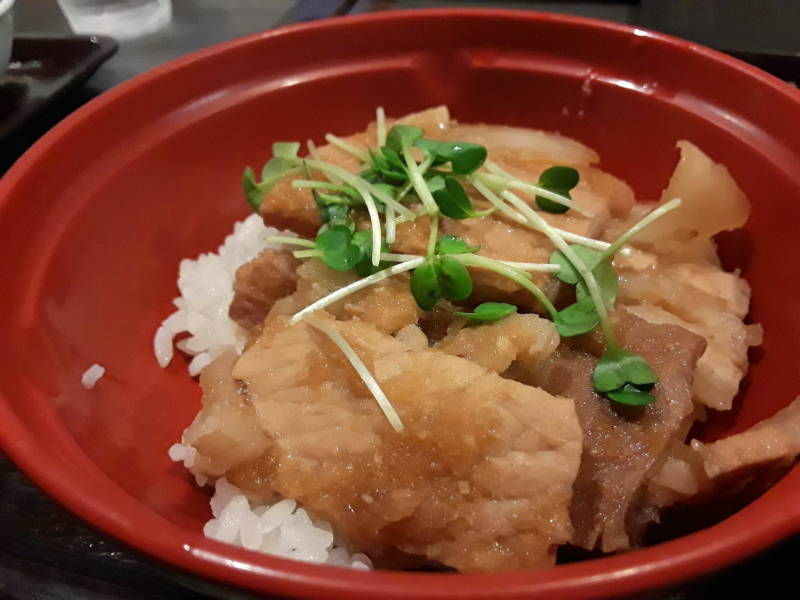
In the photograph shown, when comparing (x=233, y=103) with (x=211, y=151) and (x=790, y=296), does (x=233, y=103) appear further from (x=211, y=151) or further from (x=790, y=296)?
(x=790, y=296)

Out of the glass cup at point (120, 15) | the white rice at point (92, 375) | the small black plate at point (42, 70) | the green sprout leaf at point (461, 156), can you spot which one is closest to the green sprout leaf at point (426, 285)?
the green sprout leaf at point (461, 156)

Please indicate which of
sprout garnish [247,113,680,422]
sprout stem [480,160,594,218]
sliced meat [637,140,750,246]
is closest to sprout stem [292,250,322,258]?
sprout garnish [247,113,680,422]

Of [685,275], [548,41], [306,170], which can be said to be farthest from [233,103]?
[685,275]

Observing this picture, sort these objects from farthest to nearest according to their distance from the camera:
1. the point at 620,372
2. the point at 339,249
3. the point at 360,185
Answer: the point at 360,185 < the point at 339,249 < the point at 620,372

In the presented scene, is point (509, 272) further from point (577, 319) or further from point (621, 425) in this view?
point (621, 425)

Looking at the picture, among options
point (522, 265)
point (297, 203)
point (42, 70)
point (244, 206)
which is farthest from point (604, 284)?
point (42, 70)

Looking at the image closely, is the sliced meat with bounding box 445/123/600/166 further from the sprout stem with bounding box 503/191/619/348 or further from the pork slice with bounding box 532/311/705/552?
the pork slice with bounding box 532/311/705/552
